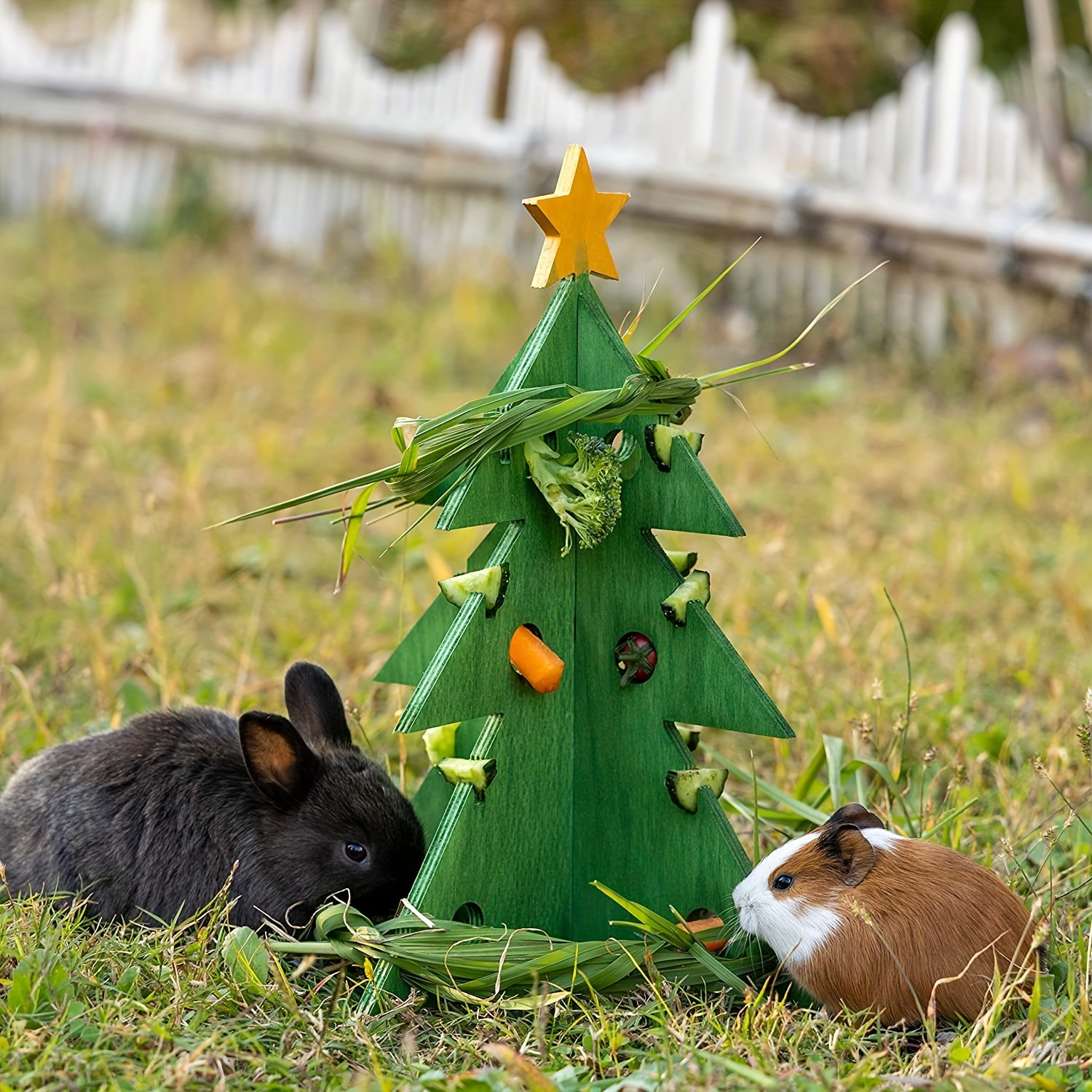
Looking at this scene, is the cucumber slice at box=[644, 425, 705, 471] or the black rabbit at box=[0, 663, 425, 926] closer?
the cucumber slice at box=[644, 425, 705, 471]

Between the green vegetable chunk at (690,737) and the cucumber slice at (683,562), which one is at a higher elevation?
the cucumber slice at (683,562)

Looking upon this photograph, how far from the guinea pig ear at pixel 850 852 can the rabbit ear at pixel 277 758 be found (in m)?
1.01

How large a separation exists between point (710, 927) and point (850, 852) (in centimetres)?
32

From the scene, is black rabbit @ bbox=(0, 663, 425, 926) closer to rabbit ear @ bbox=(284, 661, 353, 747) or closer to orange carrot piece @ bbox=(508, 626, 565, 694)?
rabbit ear @ bbox=(284, 661, 353, 747)

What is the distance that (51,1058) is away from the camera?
1.99 metres

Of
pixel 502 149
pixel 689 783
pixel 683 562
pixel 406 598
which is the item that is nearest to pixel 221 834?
pixel 689 783

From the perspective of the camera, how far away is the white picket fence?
788 centimetres

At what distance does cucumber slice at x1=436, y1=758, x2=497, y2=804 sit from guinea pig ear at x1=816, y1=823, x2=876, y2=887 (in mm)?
620

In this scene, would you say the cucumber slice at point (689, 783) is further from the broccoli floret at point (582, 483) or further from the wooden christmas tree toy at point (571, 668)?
the broccoli floret at point (582, 483)

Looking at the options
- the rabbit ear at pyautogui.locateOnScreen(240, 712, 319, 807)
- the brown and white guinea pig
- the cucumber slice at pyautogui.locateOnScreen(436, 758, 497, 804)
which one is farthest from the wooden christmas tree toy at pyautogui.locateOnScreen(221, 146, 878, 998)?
the rabbit ear at pyautogui.locateOnScreen(240, 712, 319, 807)

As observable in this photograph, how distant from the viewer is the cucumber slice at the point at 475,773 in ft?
7.72

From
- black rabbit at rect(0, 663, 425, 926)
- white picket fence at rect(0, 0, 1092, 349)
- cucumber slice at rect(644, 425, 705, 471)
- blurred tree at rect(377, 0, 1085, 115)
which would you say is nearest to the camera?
cucumber slice at rect(644, 425, 705, 471)

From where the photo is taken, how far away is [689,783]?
2.49 meters

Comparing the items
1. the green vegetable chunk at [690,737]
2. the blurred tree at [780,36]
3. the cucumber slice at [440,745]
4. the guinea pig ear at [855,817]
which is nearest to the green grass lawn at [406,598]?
the guinea pig ear at [855,817]
